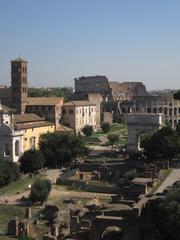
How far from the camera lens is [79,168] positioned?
147 feet

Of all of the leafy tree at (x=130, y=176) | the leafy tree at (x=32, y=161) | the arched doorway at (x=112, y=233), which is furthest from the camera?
the leafy tree at (x=32, y=161)

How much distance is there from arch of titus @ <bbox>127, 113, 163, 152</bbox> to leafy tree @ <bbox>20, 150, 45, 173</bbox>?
11.2 meters

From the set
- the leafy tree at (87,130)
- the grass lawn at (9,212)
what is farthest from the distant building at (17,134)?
the grass lawn at (9,212)

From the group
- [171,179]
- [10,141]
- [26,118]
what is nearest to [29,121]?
[26,118]

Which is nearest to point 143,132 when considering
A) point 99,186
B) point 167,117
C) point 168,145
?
point 168,145

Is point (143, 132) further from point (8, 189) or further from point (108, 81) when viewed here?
point (108, 81)

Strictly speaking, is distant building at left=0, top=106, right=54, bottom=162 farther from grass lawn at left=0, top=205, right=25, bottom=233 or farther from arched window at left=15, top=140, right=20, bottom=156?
grass lawn at left=0, top=205, right=25, bottom=233

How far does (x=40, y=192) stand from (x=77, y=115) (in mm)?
35281

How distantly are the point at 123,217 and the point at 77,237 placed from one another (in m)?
2.35

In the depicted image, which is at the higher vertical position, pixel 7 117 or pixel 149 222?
pixel 7 117

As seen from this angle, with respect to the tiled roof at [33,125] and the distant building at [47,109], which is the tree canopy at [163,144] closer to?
the tiled roof at [33,125]

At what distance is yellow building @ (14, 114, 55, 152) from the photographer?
52.6 meters

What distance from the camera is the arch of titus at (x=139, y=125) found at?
5341cm

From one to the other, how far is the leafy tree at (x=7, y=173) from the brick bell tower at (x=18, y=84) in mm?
23549
